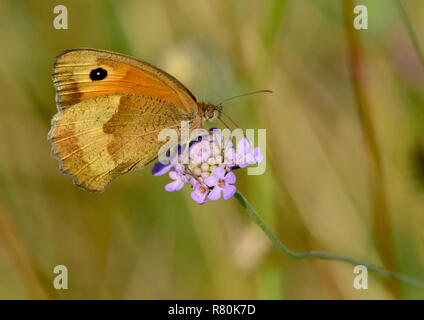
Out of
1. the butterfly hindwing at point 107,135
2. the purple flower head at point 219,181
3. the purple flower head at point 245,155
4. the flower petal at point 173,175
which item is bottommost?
the purple flower head at point 219,181

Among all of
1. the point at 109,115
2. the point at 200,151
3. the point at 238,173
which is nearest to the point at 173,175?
the point at 200,151

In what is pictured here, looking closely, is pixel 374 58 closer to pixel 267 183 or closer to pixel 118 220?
pixel 267 183

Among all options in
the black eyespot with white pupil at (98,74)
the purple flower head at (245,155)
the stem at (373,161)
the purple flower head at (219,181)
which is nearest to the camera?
the purple flower head at (219,181)

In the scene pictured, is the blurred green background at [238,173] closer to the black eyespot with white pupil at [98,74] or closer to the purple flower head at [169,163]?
the purple flower head at [169,163]

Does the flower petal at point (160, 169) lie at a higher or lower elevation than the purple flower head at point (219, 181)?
higher

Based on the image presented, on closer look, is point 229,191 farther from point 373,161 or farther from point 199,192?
point 373,161

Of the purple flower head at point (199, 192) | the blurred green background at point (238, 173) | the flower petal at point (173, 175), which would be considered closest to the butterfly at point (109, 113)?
the flower petal at point (173, 175)
